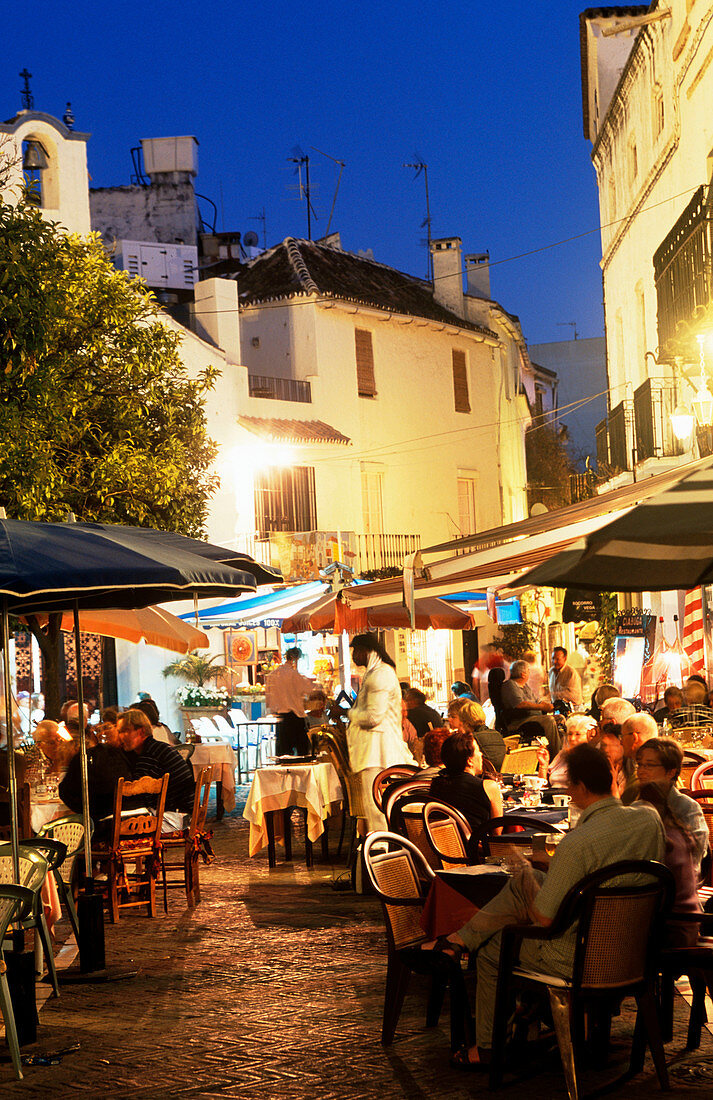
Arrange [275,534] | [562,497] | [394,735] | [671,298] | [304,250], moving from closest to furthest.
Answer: [394,735] < [671,298] < [275,534] < [304,250] < [562,497]

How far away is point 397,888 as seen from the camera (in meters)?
6.27

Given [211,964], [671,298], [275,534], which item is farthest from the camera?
[275,534]

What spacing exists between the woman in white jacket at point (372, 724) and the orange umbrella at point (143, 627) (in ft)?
7.62

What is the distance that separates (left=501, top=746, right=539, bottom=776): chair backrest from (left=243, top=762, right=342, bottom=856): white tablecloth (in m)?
1.62

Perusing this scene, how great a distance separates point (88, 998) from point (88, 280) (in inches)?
438

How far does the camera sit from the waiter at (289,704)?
17.4 meters

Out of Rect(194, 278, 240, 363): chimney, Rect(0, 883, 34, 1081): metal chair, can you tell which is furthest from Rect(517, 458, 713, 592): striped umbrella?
Rect(194, 278, 240, 363): chimney

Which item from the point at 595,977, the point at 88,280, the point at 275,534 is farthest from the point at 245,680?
the point at 595,977

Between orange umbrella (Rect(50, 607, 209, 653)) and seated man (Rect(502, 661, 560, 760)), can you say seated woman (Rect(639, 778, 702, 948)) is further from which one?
seated man (Rect(502, 661, 560, 760))

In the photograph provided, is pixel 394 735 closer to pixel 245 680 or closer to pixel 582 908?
pixel 582 908

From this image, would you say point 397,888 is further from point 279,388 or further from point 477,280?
point 477,280

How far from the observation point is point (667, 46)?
1708cm

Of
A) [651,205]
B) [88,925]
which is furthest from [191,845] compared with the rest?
[651,205]

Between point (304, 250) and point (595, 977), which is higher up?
point (304, 250)
